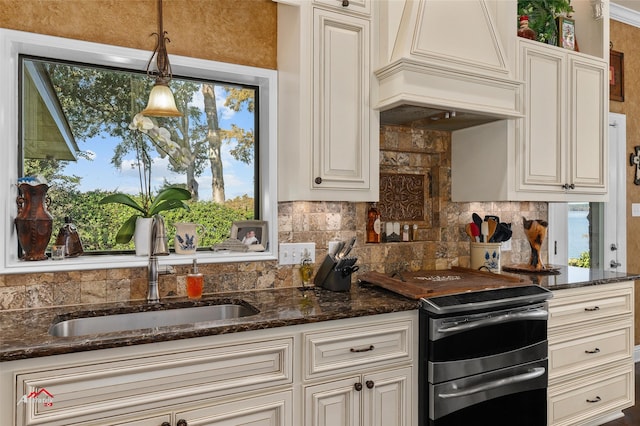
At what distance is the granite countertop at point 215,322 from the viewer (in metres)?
1.44

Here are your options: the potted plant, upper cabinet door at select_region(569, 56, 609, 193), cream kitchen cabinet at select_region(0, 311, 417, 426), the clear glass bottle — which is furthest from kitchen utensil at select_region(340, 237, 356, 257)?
the potted plant

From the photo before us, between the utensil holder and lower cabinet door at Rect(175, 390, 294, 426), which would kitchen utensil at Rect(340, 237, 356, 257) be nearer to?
lower cabinet door at Rect(175, 390, 294, 426)

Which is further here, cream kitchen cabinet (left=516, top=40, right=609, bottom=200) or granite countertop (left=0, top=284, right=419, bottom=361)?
cream kitchen cabinet (left=516, top=40, right=609, bottom=200)

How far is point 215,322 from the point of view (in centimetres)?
171

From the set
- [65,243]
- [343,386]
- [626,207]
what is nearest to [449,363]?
[343,386]

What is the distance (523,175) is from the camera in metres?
2.78

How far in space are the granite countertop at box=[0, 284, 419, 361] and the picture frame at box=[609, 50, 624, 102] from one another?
10.1ft

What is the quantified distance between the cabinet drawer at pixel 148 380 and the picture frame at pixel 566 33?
2710 mm

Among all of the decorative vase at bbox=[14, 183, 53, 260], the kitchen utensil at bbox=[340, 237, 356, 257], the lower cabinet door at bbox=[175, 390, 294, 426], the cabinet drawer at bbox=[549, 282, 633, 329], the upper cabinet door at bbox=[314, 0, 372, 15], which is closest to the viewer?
the lower cabinet door at bbox=[175, 390, 294, 426]

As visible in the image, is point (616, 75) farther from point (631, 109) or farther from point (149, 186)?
point (149, 186)

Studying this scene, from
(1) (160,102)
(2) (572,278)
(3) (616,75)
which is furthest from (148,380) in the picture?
(3) (616,75)

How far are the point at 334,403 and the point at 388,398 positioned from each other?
0.87ft

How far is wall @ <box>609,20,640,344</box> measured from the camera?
13.3 ft

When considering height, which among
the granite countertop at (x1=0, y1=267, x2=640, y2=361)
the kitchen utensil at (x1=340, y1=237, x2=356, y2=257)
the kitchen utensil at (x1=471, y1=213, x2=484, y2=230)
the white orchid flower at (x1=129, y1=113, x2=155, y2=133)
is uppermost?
the white orchid flower at (x1=129, y1=113, x2=155, y2=133)
